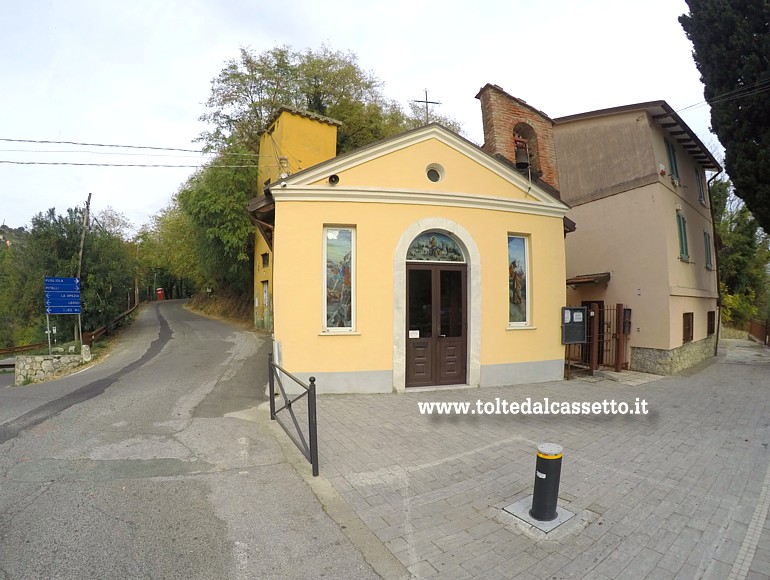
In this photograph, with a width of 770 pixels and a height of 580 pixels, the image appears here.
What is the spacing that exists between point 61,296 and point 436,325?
42.2 ft

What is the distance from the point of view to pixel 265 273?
18031 mm

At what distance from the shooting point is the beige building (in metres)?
10.7

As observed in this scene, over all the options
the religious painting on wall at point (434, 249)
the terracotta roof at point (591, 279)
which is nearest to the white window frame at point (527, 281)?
the religious painting on wall at point (434, 249)

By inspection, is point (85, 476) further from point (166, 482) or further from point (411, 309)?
point (411, 309)

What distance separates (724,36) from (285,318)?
13471mm

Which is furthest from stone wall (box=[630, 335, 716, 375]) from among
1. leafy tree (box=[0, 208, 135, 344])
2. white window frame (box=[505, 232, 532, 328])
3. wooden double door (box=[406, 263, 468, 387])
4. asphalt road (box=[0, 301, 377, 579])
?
leafy tree (box=[0, 208, 135, 344])

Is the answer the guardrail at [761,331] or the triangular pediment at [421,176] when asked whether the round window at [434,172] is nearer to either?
the triangular pediment at [421,176]

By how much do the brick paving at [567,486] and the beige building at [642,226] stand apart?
4.12 metres

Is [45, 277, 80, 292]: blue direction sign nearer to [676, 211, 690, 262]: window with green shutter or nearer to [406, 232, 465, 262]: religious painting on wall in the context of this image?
[406, 232, 465, 262]: religious painting on wall

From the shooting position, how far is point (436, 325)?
7.98 meters

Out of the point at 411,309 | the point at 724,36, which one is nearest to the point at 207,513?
the point at 411,309


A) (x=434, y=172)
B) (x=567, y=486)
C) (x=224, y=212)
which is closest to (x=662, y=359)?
(x=434, y=172)

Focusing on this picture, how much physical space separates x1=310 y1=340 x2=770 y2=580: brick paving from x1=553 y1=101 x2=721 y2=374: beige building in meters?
4.12

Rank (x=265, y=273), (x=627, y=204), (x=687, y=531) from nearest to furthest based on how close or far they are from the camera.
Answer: (x=687, y=531), (x=627, y=204), (x=265, y=273)
